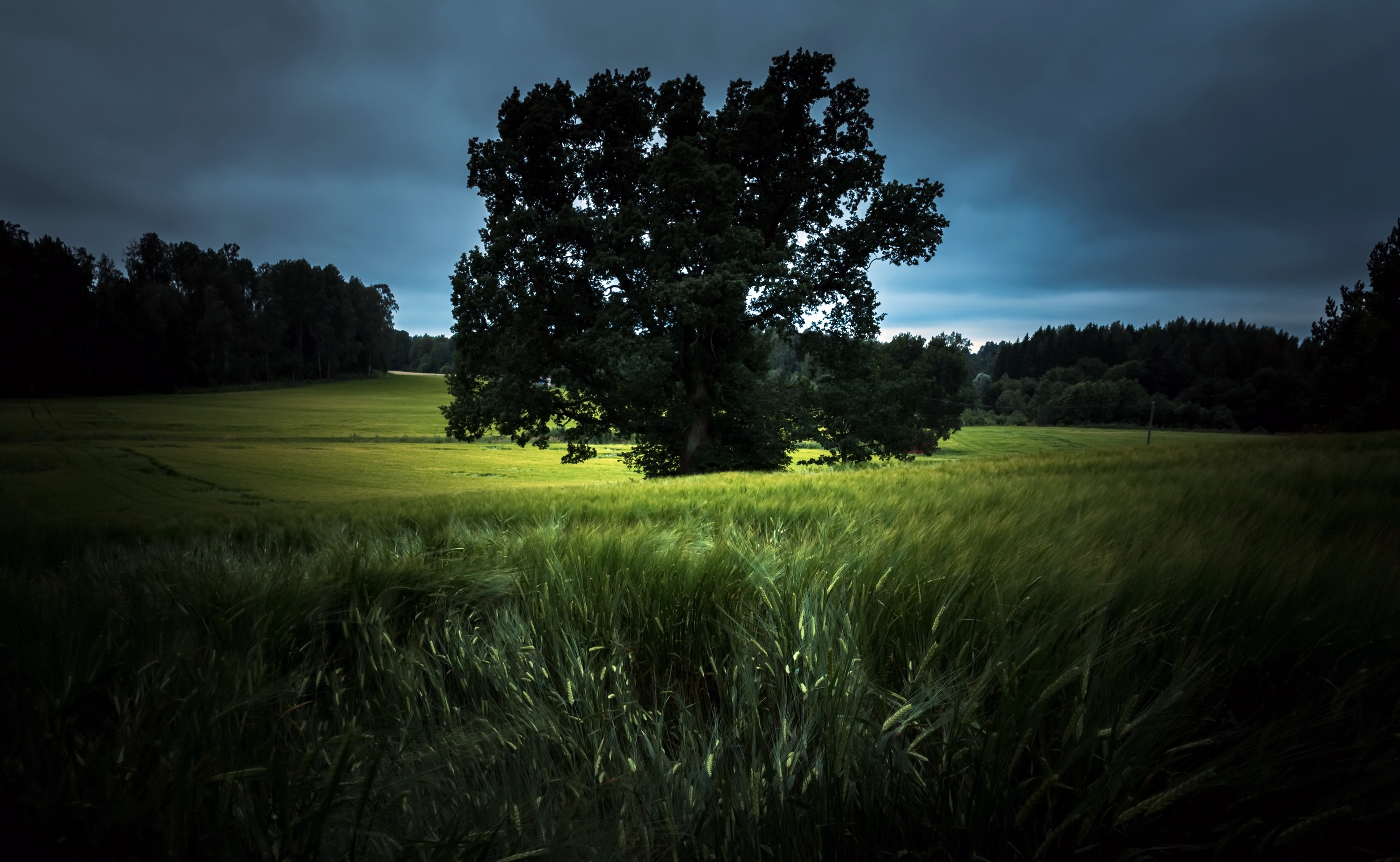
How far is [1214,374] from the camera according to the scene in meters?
84.8

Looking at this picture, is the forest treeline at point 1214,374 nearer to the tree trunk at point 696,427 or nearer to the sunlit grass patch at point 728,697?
the tree trunk at point 696,427

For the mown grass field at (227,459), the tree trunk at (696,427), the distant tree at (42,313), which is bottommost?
the mown grass field at (227,459)

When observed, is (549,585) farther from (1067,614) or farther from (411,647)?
(1067,614)

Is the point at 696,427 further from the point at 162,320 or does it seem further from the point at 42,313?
the point at 162,320

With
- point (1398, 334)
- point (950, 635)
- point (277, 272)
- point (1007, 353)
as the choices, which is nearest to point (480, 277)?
point (950, 635)

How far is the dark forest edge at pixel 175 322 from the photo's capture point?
9.09m

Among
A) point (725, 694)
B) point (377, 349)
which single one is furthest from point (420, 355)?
point (725, 694)

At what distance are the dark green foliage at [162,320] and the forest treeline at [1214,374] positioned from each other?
46.4 m

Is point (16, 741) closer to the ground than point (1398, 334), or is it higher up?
closer to the ground

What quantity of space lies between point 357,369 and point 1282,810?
309ft

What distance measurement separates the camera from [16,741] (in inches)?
25.7

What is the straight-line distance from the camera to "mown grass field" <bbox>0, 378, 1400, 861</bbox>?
603 mm

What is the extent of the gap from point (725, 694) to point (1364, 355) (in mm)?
47631

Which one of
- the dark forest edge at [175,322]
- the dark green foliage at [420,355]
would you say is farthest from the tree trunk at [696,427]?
the dark green foliage at [420,355]
